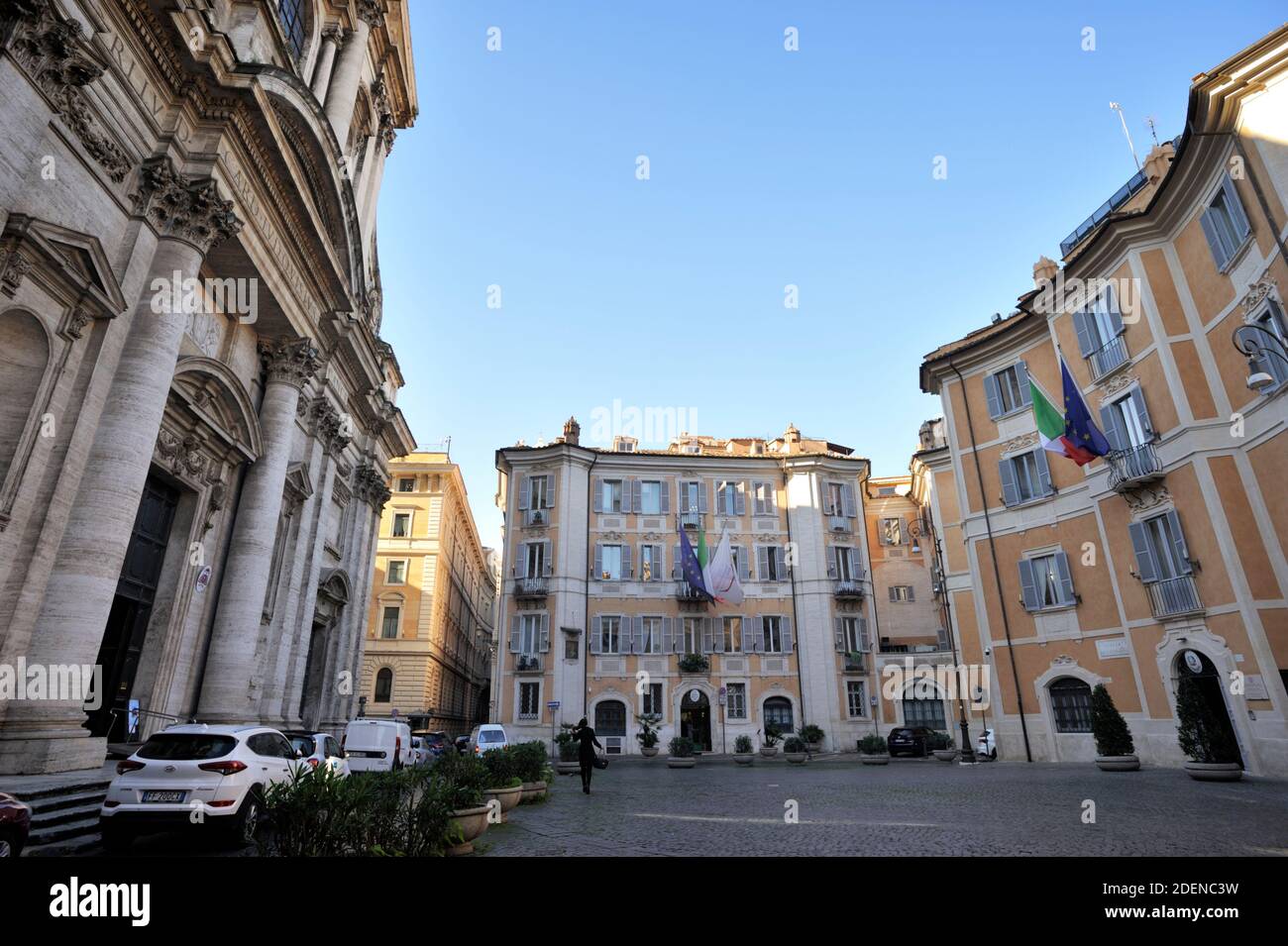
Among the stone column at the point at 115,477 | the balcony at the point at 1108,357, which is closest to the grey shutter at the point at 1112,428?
the balcony at the point at 1108,357

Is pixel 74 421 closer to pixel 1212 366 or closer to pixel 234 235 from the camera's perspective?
pixel 234 235

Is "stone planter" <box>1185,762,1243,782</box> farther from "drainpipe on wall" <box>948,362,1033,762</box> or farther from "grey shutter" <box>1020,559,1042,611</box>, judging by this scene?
"grey shutter" <box>1020,559,1042,611</box>

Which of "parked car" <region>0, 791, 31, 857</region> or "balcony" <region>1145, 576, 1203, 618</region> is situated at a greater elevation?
"balcony" <region>1145, 576, 1203, 618</region>

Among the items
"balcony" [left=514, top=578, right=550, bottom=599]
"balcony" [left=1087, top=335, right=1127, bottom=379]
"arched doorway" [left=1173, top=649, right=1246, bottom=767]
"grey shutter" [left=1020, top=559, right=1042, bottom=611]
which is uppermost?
"balcony" [left=1087, top=335, right=1127, bottom=379]

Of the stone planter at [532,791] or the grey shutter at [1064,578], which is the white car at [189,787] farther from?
the grey shutter at [1064,578]

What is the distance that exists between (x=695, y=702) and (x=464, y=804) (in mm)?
27489

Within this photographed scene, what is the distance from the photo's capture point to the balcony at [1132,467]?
763 inches

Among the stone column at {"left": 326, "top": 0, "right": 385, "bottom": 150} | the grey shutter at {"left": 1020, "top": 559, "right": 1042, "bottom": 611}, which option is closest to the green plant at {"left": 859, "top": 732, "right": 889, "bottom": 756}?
the grey shutter at {"left": 1020, "top": 559, "right": 1042, "bottom": 611}

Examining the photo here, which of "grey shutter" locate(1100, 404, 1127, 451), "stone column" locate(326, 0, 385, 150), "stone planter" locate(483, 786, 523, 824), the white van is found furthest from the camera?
"stone column" locate(326, 0, 385, 150)

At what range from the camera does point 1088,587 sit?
22.0 metres

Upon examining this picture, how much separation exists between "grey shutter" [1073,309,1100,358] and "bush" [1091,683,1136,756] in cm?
1073

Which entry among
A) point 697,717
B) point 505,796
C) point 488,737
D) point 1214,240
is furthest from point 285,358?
point 697,717

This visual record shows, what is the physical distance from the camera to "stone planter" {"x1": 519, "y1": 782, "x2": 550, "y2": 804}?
13648 mm
